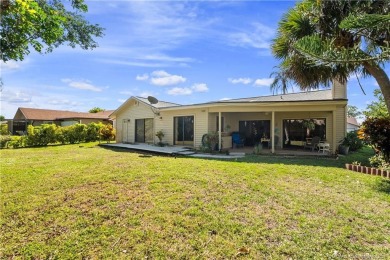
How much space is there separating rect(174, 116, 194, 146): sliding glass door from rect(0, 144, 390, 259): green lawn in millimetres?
9049

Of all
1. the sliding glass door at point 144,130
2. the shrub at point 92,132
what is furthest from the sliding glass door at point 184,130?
the shrub at point 92,132

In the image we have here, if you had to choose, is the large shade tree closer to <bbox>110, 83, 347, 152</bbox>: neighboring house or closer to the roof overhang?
the roof overhang

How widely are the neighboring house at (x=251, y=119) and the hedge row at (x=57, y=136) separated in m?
3.53

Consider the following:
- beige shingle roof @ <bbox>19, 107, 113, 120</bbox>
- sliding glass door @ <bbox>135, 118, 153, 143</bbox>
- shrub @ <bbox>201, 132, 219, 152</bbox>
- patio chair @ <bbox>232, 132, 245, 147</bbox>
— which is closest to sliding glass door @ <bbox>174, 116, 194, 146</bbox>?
shrub @ <bbox>201, 132, 219, 152</bbox>

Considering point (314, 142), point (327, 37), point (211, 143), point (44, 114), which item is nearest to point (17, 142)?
point (211, 143)

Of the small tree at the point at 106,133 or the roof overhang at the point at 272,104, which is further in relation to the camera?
the small tree at the point at 106,133

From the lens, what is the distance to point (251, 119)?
1702 cm

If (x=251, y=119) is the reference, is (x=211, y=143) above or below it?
below

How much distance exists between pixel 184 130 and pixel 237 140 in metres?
3.80

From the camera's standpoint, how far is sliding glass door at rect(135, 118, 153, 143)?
1827cm

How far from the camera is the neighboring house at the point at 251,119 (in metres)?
12.7

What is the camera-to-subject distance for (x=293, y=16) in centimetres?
857

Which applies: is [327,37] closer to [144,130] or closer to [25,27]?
[25,27]

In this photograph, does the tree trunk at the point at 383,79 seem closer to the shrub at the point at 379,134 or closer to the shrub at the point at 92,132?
the shrub at the point at 379,134
